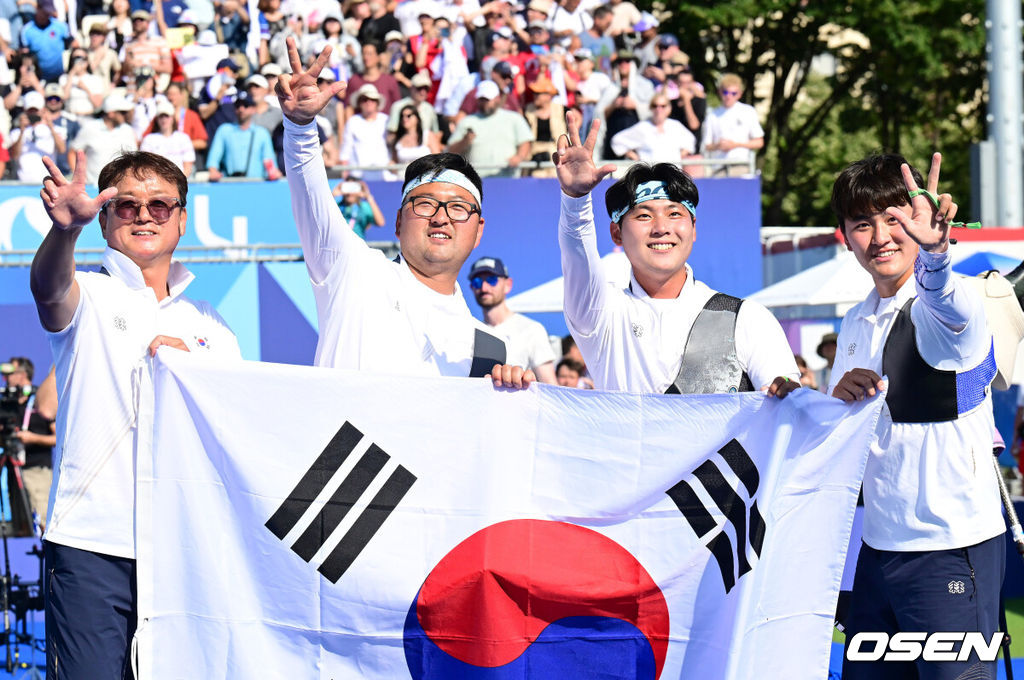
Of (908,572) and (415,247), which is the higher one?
(415,247)

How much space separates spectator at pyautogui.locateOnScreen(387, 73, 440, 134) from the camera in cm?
1412

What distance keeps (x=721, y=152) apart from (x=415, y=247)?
35.9 feet

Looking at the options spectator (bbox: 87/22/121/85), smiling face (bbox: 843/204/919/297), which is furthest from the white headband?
spectator (bbox: 87/22/121/85)

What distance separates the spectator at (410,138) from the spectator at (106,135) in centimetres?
260

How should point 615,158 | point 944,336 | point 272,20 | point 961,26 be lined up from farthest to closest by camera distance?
point 961,26, point 272,20, point 615,158, point 944,336

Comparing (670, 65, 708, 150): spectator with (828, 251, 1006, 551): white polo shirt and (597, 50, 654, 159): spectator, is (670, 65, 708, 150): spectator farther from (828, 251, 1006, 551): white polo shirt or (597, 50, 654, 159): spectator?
(828, 251, 1006, 551): white polo shirt

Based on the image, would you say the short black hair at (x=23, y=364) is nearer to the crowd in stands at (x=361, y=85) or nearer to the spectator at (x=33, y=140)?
the crowd in stands at (x=361, y=85)

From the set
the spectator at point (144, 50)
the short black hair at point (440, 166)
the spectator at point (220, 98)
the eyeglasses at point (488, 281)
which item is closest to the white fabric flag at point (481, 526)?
the short black hair at point (440, 166)

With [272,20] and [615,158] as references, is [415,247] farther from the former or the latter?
[272,20]

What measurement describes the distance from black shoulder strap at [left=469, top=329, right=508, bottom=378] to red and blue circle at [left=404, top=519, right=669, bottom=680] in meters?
0.54

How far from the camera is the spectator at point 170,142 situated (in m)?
13.6

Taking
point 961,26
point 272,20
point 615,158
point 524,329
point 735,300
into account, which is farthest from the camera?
point 961,26

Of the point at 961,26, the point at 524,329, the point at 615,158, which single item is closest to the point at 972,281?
the point at 524,329

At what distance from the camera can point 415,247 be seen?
454cm
